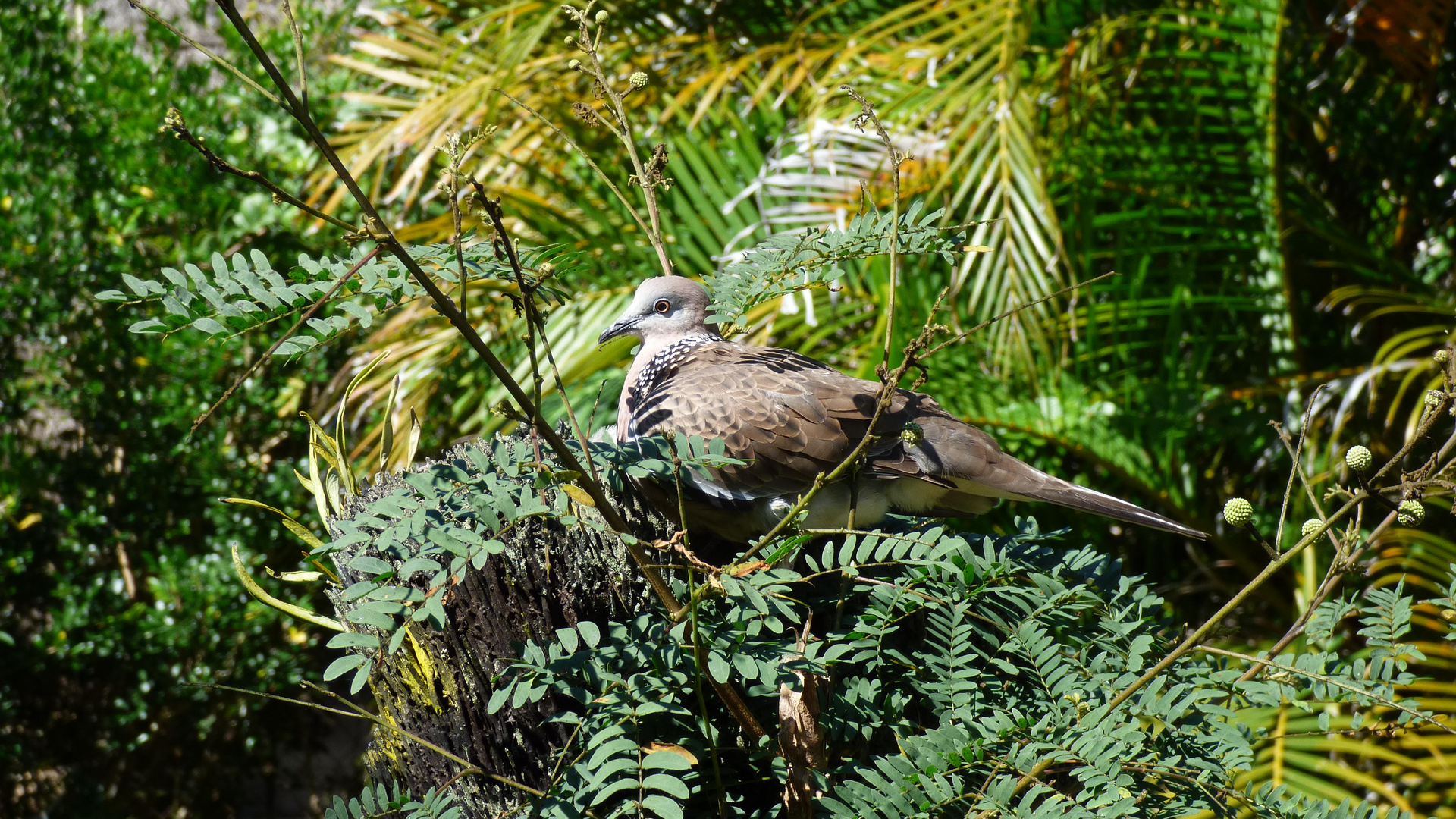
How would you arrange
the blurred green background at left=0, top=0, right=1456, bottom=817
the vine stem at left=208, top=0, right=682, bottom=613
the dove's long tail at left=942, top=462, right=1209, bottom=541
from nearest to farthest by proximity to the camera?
the vine stem at left=208, top=0, right=682, bottom=613, the dove's long tail at left=942, top=462, right=1209, bottom=541, the blurred green background at left=0, top=0, right=1456, bottom=817

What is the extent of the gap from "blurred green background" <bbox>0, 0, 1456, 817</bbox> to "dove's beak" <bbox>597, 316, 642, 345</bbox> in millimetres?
1020

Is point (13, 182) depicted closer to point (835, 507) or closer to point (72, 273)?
point (72, 273)

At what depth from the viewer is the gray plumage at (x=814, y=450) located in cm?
181

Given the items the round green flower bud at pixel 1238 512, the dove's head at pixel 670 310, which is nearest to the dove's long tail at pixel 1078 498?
the round green flower bud at pixel 1238 512

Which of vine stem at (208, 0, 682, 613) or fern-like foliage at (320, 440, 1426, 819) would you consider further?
fern-like foliage at (320, 440, 1426, 819)

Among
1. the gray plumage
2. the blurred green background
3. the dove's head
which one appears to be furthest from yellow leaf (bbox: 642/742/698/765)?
the blurred green background

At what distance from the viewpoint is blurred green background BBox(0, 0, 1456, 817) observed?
3.51 meters

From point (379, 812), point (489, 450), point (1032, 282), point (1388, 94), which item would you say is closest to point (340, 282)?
point (489, 450)

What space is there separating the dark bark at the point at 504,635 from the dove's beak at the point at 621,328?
3.07ft

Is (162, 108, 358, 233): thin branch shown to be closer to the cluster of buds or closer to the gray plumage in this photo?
the gray plumage

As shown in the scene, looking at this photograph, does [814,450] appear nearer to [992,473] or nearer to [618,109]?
[992,473]

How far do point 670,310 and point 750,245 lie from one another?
57.9 inches

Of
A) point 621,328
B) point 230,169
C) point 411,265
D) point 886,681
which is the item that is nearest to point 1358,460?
point 886,681

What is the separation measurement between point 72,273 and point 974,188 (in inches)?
139
